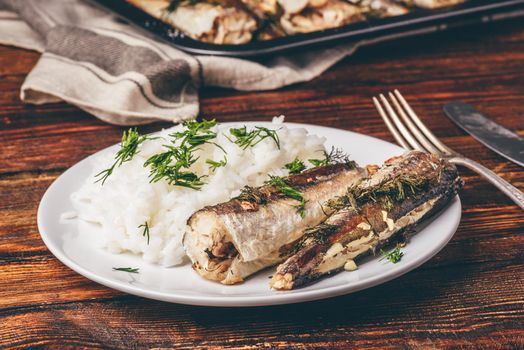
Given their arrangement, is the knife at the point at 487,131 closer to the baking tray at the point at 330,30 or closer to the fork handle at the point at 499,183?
the fork handle at the point at 499,183

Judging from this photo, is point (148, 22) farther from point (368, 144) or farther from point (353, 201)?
point (353, 201)

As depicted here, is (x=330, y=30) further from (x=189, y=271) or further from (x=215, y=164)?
(x=189, y=271)

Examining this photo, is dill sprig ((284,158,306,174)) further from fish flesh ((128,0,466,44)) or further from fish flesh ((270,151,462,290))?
fish flesh ((128,0,466,44))

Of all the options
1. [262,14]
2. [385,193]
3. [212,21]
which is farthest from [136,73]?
[385,193]

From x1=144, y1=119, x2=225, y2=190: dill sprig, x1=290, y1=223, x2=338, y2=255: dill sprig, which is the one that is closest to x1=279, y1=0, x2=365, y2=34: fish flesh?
x1=144, y1=119, x2=225, y2=190: dill sprig

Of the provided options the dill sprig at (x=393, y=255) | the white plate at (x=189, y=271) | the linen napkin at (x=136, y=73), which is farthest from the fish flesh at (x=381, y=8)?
the dill sprig at (x=393, y=255)

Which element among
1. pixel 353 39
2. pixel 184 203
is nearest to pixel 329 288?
pixel 184 203

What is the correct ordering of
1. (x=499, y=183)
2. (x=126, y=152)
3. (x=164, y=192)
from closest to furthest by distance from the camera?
1. (x=164, y=192)
2. (x=126, y=152)
3. (x=499, y=183)
